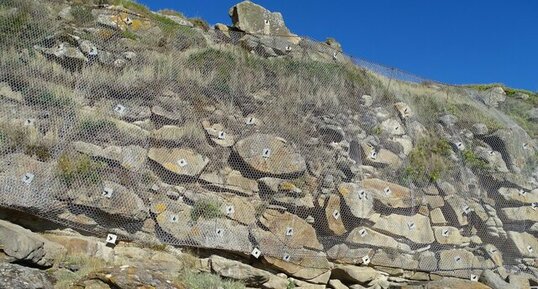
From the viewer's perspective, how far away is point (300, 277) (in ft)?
27.7

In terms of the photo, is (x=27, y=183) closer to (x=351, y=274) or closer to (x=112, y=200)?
(x=112, y=200)

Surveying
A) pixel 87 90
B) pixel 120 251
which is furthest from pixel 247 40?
pixel 120 251

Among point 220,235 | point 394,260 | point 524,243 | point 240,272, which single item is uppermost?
point 524,243

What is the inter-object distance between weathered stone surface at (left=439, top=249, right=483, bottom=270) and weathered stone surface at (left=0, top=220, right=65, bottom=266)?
620 cm

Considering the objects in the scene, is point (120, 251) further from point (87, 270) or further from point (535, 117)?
point (535, 117)

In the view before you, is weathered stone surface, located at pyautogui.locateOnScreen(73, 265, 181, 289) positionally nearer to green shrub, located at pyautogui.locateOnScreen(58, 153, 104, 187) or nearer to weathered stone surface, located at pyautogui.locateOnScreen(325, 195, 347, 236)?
green shrub, located at pyautogui.locateOnScreen(58, 153, 104, 187)

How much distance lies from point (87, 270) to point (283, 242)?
2.96 m

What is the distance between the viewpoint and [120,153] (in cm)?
798

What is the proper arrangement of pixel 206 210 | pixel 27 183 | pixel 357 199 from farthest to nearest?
1. pixel 357 199
2. pixel 206 210
3. pixel 27 183

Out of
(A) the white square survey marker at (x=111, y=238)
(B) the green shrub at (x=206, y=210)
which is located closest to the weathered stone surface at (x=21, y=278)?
(A) the white square survey marker at (x=111, y=238)

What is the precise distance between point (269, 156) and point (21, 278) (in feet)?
13.9

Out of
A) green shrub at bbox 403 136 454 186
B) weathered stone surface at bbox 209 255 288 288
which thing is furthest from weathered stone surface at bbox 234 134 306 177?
green shrub at bbox 403 136 454 186

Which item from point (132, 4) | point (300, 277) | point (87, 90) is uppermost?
point (132, 4)

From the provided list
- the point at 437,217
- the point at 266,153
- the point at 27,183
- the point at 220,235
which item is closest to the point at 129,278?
the point at 220,235
